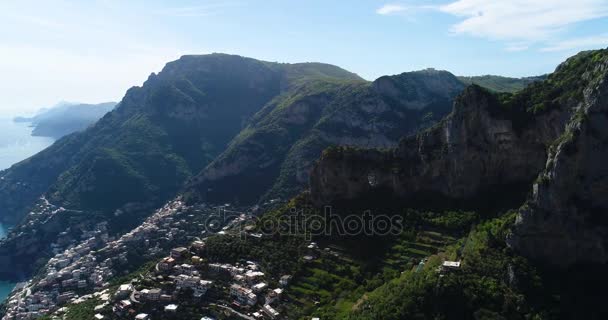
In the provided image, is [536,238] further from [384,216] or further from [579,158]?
[384,216]

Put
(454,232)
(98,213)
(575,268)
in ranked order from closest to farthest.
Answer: (575,268)
(454,232)
(98,213)

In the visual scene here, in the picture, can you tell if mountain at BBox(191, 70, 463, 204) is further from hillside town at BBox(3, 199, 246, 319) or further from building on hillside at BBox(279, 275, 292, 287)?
building on hillside at BBox(279, 275, 292, 287)

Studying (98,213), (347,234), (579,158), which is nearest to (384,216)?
(347,234)

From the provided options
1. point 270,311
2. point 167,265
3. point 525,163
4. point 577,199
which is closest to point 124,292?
point 167,265

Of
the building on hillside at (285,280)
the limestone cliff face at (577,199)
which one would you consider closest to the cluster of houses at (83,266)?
the building on hillside at (285,280)

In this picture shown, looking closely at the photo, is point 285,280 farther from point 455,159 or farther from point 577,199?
point 577,199

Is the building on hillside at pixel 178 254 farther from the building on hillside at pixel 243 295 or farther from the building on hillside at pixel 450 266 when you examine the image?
the building on hillside at pixel 450 266

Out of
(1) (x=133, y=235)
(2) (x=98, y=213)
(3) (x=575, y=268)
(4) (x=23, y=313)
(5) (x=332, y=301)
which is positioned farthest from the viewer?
(2) (x=98, y=213)
